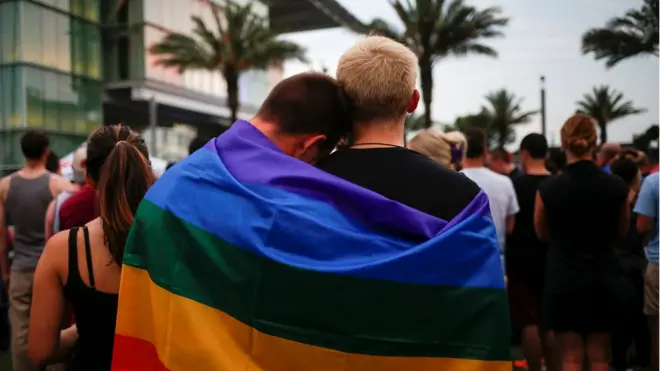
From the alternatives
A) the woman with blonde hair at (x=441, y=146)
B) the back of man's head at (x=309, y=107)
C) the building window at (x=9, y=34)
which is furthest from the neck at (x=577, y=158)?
the building window at (x=9, y=34)

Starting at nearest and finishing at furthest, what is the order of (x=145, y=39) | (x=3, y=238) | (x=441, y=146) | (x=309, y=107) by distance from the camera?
(x=309, y=107)
(x=441, y=146)
(x=3, y=238)
(x=145, y=39)

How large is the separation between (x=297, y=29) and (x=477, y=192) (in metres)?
49.4

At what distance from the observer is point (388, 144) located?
6.63 feet

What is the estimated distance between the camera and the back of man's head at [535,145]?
17.1 ft

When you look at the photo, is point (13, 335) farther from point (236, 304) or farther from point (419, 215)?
point (419, 215)

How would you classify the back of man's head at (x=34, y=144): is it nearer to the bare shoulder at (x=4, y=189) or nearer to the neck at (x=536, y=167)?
the bare shoulder at (x=4, y=189)

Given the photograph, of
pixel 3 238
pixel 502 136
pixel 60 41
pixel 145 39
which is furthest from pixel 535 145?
pixel 502 136

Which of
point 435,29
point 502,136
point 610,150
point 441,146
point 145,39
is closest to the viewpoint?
point 441,146

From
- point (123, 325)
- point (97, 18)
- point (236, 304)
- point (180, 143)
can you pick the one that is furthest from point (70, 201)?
point (180, 143)

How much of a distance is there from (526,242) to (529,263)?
0.16m

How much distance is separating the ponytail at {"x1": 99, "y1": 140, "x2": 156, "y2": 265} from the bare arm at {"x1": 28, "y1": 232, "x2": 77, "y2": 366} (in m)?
0.18

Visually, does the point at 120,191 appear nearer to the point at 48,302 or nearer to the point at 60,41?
the point at 48,302

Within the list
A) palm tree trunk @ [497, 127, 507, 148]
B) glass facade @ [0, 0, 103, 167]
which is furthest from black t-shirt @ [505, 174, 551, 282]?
palm tree trunk @ [497, 127, 507, 148]

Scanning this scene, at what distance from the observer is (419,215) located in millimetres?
1817
